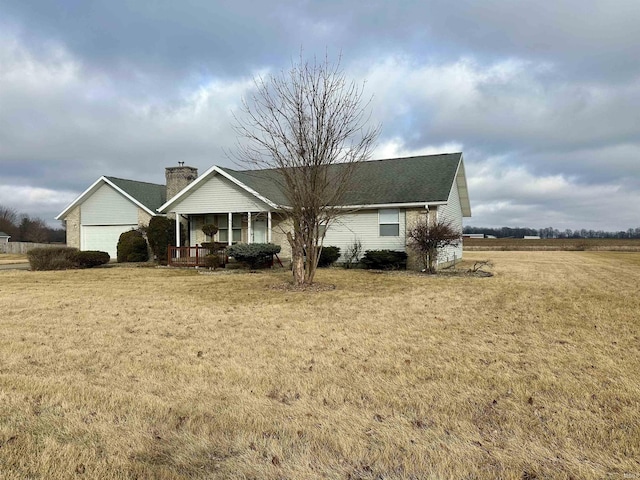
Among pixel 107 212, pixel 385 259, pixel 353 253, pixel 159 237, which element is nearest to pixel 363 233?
pixel 353 253

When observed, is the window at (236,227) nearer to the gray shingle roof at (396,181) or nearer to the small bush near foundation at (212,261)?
the gray shingle roof at (396,181)

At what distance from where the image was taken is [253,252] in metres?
18.7

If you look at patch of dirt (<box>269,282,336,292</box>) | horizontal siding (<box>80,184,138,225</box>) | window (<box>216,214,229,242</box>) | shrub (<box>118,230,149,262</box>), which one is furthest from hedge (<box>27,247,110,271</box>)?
patch of dirt (<box>269,282,336,292</box>)

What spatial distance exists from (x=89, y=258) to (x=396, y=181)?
14.6m

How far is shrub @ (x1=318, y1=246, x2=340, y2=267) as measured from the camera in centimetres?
2019

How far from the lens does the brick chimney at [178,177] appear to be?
23.4 m

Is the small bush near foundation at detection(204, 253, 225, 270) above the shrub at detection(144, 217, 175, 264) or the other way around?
the other way around

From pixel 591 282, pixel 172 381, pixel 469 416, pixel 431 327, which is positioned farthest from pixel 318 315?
pixel 591 282

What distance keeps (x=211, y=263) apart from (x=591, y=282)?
1438 centimetres

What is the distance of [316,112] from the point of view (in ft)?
42.8

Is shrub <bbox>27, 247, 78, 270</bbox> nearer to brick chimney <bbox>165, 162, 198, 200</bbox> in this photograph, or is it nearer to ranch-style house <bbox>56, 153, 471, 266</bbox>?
ranch-style house <bbox>56, 153, 471, 266</bbox>

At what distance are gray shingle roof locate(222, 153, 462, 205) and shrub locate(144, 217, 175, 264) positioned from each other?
4412 millimetres

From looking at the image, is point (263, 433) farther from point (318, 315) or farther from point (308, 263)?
point (308, 263)

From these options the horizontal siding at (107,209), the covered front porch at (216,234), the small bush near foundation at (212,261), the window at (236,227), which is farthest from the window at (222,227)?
the horizontal siding at (107,209)
